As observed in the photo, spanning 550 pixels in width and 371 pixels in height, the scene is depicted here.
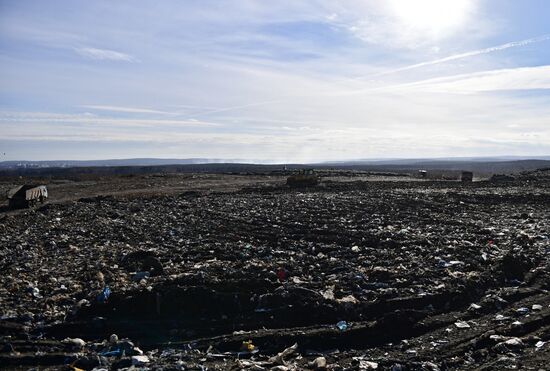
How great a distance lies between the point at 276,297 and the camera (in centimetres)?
688

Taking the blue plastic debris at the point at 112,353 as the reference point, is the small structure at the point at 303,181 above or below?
above

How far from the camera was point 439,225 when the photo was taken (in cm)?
1359

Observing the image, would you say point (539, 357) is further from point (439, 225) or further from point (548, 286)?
point (439, 225)

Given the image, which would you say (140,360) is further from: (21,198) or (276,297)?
(21,198)

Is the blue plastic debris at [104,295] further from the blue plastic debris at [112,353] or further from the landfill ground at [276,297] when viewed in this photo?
the blue plastic debris at [112,353]

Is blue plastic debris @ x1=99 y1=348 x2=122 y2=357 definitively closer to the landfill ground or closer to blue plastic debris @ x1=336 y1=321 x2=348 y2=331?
the landfill ground

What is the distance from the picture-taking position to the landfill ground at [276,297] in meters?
5.35

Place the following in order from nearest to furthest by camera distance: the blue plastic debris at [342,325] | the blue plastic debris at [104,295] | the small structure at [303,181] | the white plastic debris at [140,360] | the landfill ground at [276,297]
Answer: the white plastic debris at [140,360] → the landfill ground at [276,297] → the blue plastic debris at [342,325] → the blue plastic debris at [104,295] → the small structure at [303,181]

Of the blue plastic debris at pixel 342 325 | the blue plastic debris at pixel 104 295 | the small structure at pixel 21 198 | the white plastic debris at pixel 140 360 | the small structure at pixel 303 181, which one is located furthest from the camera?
the small structure at pixel 303 181

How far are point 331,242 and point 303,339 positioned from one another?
549 cm

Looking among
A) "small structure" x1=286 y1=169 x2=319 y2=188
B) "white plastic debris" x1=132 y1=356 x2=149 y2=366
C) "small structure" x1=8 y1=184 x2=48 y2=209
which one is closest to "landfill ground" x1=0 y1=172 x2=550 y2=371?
"white plastic debris" x1=132 y1=356 x2=149 y2=366

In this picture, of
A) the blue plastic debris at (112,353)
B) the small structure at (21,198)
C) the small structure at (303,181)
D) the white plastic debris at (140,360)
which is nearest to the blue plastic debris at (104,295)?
the blue plastic debris at (112,353)

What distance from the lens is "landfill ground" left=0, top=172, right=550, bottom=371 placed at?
535 cm

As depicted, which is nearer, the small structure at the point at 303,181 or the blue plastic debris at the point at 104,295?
the blue plastic debris at the point at 104,295
